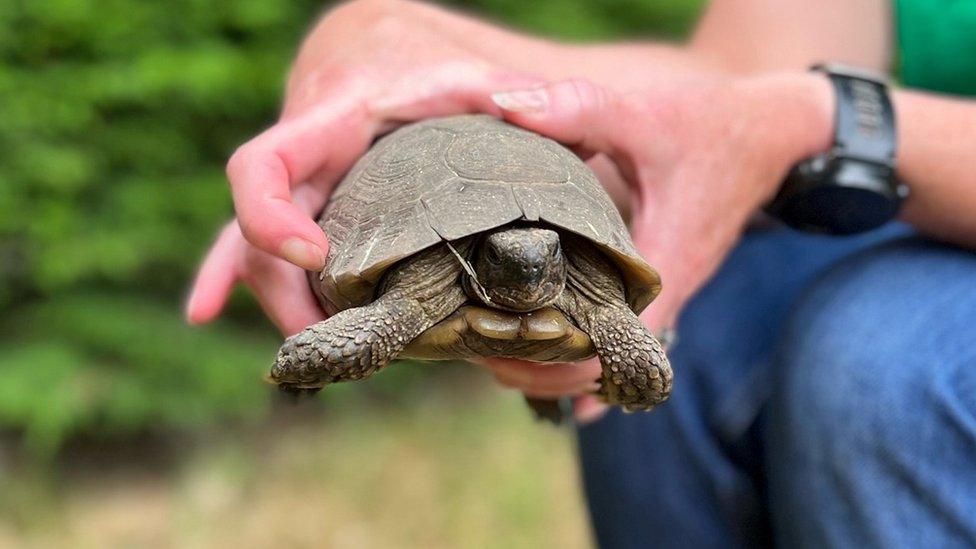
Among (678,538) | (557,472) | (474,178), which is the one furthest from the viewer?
(557,472)

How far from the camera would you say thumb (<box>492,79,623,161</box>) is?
1273mm

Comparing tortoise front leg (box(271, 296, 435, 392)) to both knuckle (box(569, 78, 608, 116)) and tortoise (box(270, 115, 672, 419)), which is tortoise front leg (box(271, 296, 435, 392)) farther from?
knuckle (box(569, 78, 608, 116))

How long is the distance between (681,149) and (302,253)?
548 millimetres

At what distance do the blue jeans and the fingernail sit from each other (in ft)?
1.66

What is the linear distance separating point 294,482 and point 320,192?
1.91m

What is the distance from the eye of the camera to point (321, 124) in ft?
4.22

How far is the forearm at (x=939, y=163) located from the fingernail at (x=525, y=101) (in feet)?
1.76

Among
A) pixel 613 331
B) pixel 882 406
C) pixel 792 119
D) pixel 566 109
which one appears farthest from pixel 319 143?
pixel 882 406

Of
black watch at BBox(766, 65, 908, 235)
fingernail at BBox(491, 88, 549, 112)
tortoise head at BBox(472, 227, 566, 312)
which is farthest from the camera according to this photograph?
black watch at BBox(766, 65, 908, 235)

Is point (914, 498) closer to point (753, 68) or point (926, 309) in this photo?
point (926, 309)

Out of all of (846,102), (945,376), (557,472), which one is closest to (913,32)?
(846,102)

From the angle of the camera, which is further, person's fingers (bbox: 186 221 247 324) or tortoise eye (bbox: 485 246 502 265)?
person's fingers (bbox: 186 221 247 324)

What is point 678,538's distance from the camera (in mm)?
1723

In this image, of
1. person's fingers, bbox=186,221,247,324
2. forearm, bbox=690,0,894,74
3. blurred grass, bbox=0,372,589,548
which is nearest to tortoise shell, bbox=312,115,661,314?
person's fingers, bbox=186,221,247,324
